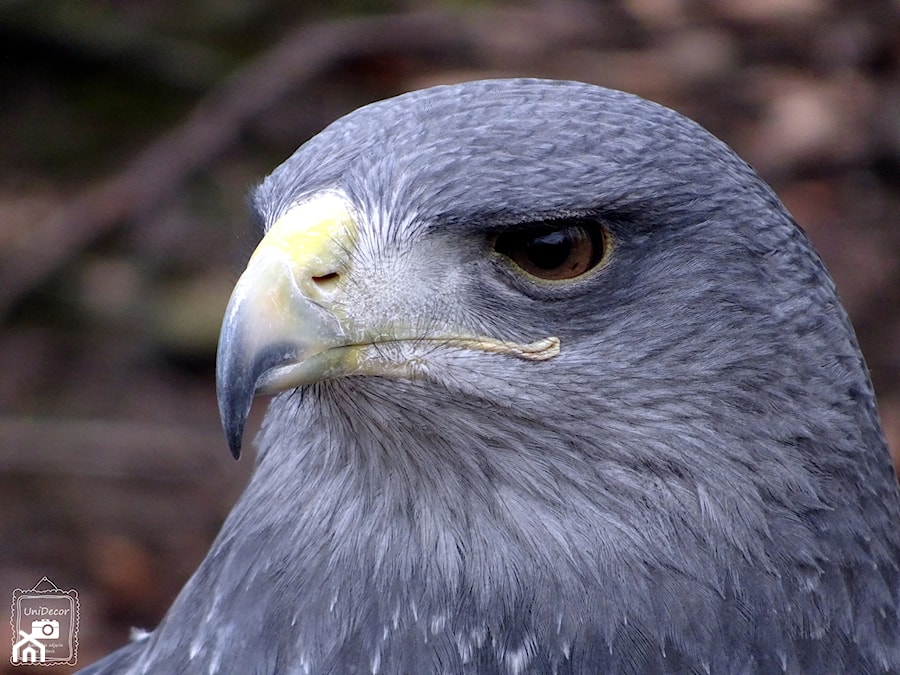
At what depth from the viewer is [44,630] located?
512 centimetres

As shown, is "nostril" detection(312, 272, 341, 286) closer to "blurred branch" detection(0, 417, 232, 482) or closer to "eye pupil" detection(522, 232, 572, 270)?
"eye pupil" detection(522, 232, 572, 270)

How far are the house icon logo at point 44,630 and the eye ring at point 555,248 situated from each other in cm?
323

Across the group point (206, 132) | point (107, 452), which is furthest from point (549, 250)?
point (206, 132)

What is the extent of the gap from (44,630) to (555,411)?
10.3 feet

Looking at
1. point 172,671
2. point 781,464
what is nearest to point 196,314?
point 172,671

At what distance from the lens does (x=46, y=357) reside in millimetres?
7609

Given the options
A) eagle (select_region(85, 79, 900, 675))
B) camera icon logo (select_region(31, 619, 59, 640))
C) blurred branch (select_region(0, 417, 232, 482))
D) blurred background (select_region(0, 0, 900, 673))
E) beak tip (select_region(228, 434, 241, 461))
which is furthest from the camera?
blurred branch (select_region(0, 417, 232, 482))

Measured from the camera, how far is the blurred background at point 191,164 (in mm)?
6723

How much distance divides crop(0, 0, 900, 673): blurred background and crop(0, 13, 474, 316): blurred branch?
0.02 metres

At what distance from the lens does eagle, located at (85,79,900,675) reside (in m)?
2.76

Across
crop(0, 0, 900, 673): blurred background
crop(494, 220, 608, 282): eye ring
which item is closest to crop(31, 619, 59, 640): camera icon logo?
crop(0, 0, 900, 673): blurred background

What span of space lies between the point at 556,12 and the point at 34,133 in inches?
151

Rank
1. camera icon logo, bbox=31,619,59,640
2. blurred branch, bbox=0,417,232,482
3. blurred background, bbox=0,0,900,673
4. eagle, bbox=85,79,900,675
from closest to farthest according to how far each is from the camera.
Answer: eagle, bbox=85,79,900,675, camera icon logo, bbox=31,619,59,640, blurred background, bbox=0,0,900,673, blurred branch, bbox=0,417,232,482

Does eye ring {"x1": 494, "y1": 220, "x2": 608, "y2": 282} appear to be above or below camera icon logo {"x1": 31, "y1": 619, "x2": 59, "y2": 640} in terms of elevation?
below
